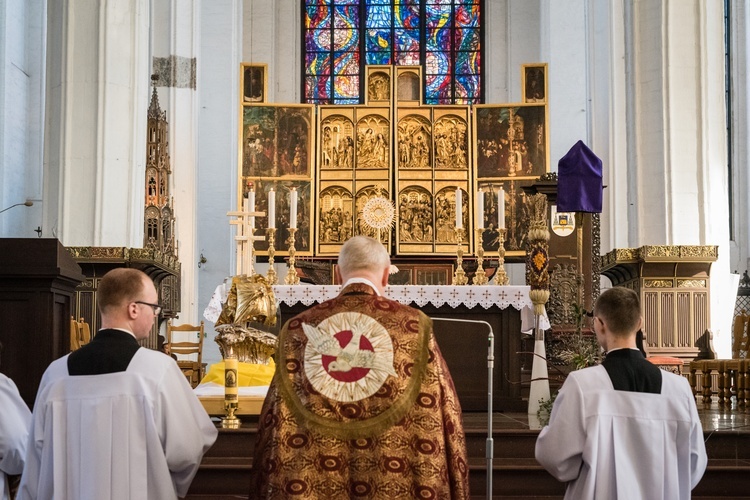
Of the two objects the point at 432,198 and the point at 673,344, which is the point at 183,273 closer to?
the point at 432,198

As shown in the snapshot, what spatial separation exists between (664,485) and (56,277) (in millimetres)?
4728

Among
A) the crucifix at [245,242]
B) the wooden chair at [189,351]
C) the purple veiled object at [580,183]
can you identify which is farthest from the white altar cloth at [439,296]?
the wooden chair at [189,351]

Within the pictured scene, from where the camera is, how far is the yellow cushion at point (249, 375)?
8445mm

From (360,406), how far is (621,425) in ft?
3.88

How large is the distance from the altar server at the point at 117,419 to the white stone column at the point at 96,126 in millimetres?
9559

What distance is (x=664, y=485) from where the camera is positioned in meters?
4.55

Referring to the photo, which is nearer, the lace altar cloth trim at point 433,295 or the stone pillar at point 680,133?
the lace altar cloth trim at point 433,295

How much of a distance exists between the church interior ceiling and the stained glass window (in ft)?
28.4

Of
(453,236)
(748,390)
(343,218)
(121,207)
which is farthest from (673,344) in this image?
(121,207)

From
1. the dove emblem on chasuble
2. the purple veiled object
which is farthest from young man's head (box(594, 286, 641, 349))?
the purple veiled object

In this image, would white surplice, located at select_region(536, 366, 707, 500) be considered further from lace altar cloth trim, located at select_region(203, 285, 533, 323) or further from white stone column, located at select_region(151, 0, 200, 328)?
white stone column, located at select_region(151, 0, 200, 328)

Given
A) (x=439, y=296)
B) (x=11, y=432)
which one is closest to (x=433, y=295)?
(x=439, y=296)

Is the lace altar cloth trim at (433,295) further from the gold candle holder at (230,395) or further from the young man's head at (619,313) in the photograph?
the young man's head at (619,313)

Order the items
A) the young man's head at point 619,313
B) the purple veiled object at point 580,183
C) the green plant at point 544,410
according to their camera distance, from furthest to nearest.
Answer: the purple veiled object at point 580,183 → the green plant at point 544,410 → the young man's head at point 619,313
